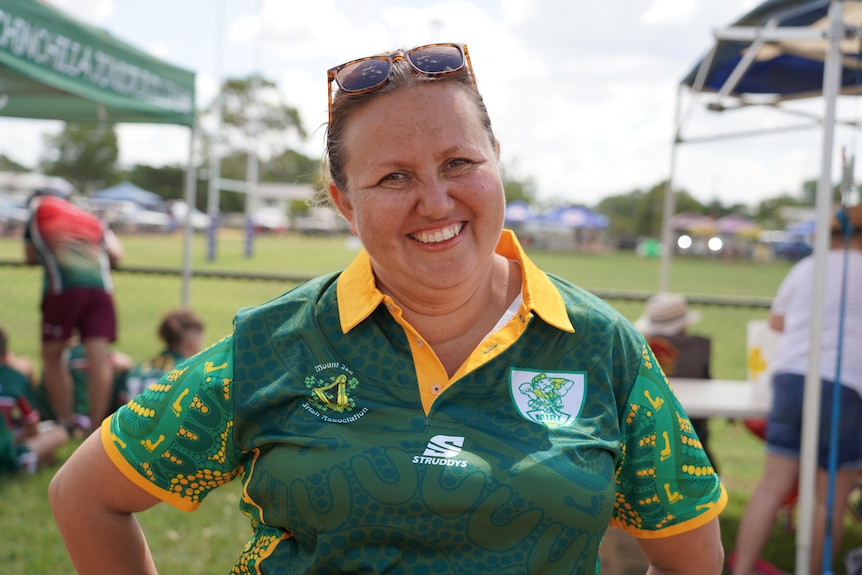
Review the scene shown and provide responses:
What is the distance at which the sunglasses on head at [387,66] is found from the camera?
1.53 metres

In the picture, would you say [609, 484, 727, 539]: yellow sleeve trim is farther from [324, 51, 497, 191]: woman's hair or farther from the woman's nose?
[324, 51, 497, 191]: woman's hair

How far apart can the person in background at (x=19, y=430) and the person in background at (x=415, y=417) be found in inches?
139

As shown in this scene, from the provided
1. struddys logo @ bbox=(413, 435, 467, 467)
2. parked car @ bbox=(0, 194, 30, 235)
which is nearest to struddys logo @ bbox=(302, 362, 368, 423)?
struddys logo @ bbox=(413, 435, 467, 467)

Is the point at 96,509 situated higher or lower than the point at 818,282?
lower

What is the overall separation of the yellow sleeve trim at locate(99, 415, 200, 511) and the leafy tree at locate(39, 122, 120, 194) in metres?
69.7

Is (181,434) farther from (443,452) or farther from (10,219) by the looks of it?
(10,219)

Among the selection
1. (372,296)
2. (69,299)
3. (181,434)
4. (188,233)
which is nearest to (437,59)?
(372,296)

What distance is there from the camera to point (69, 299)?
5.45m

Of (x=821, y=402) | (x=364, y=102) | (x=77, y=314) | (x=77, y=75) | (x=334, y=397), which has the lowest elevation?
(x=821, y=402)

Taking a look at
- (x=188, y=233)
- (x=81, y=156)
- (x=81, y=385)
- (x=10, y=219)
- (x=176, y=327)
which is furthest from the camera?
(x=81, y=156)

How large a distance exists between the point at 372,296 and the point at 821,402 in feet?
9.34

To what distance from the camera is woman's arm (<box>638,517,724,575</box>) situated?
5.21 feet

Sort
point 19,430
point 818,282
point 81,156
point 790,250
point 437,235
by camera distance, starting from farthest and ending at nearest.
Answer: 1. point 81,156
2. point 790,250
3. point 19,430
4. point 818,282
5. point 437,235

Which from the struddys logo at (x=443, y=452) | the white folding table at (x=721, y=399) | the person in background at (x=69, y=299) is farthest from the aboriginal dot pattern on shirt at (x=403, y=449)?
the person in background at (x=69, y=299)
